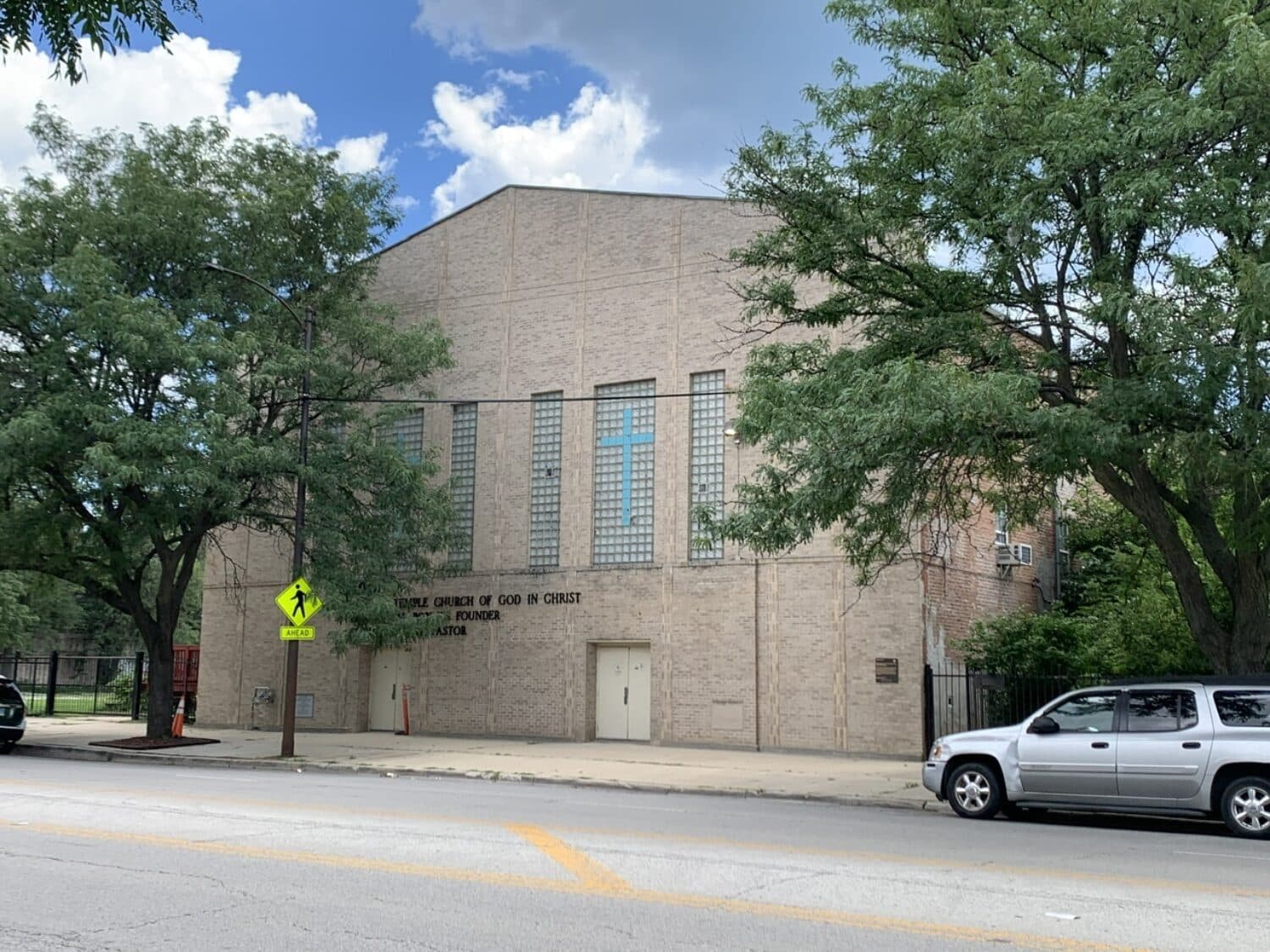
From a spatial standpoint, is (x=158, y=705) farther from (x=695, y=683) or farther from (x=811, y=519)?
(x=811, y=519)

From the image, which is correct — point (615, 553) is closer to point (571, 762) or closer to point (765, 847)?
point (571, 762)

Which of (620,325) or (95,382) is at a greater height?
(620,325)

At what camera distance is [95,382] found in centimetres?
2222

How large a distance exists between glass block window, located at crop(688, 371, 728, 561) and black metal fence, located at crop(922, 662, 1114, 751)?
214 inches

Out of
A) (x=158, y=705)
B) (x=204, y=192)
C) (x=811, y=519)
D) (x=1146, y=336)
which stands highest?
(x=204, y=192)

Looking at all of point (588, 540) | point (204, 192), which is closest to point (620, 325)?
point (588, 540)

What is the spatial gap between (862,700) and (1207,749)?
9.57m

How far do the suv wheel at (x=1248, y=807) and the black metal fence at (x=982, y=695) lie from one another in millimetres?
7074

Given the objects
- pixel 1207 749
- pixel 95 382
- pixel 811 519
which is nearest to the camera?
pixel 1207 749

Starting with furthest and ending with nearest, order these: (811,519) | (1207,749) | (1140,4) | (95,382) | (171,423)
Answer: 1. (95,382)
2. (171,423)
3. (811,519)
4. (1140,4)
5. (1207,749)

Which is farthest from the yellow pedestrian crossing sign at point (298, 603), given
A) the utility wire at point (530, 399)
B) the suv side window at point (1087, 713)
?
the suv side window at point (1087, 713)

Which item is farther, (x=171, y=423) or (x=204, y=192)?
(x=204, y=192)

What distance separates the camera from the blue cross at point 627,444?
81.6 feet

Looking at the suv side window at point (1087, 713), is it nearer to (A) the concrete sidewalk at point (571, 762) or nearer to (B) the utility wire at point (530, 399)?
(A) the concrete sidewalk at point (571, 762)
